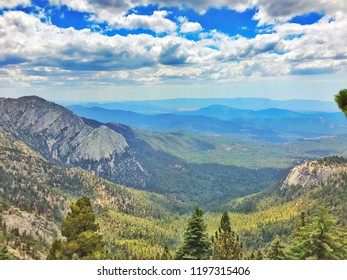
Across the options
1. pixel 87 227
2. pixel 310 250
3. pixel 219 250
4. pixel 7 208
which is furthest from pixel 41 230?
pixel 310 250

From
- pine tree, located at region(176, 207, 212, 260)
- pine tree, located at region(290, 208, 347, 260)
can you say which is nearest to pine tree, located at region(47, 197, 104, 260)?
pine tree, located at region(176, 207, 212, 260)

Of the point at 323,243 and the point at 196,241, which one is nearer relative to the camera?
the point at 323,243

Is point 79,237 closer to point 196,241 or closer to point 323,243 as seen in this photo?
point 196,241

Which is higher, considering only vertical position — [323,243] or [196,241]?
[323,243]

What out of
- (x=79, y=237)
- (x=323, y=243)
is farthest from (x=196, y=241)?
(x=323, y=243)

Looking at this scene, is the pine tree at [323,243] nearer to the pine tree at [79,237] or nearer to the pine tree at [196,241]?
the pine tree at [196,241]

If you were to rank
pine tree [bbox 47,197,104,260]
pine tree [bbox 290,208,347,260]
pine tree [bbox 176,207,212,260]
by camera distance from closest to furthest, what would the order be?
pine tree [bbox 290,208,347,260] < pine tree [bbox 176,207,212,260] < pine tree [bbox 47,197,104,260]

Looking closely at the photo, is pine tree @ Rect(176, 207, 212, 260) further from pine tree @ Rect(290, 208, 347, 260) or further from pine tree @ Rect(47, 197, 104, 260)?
pine tree @ Rect(290, 208, 347, 260)
